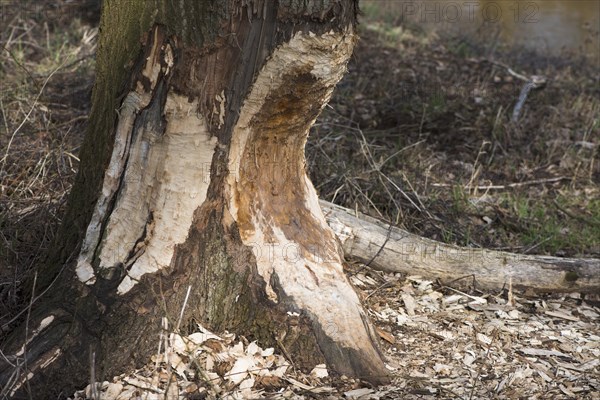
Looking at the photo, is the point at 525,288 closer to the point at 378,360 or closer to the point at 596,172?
the point at 378,360

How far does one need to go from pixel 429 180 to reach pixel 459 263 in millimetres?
1519

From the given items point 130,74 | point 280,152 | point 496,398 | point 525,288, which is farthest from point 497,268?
point 130,74

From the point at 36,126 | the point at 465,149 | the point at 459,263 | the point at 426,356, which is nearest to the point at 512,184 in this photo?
the point at 465,149

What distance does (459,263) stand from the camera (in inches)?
156

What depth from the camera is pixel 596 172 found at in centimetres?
→ 602

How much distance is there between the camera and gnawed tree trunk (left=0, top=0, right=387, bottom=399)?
2615 mm

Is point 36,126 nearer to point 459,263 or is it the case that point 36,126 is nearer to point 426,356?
point 459,263

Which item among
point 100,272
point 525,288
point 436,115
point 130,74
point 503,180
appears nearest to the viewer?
point 130,74

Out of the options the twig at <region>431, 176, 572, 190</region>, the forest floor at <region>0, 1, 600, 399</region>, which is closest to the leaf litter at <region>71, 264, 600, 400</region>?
the forest floor at <region>0, 1, 600, 399</region>

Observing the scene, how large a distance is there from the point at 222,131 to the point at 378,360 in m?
1.11

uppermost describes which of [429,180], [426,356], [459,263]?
[429,180]

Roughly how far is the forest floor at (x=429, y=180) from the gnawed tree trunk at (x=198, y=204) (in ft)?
0.56

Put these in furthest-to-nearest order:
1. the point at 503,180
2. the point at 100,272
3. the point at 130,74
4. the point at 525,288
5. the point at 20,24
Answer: the point at 20,24 < the point at 503,180 < the point at 525,288 < the point at 100,272 < the point at 130,74

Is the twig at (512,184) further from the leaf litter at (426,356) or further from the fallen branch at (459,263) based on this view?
the leaf litter at (426,356)
